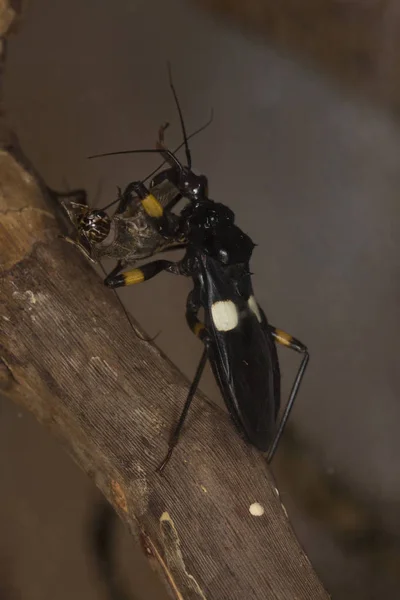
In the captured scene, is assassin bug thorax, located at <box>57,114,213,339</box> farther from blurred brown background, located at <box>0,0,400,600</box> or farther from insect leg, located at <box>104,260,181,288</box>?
blurred brown background, located at <box>0,0,400,600</box>

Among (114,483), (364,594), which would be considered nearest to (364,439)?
(364,594)

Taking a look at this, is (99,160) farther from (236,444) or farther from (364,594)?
(364,594)

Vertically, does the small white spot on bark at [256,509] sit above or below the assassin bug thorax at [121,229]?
below

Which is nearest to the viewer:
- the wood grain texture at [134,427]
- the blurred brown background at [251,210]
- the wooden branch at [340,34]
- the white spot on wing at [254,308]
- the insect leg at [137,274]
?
the wood grain texture at [134,427]

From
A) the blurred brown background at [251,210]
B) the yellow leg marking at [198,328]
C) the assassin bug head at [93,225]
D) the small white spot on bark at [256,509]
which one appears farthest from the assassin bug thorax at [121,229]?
the blurred brown background at [251,210]

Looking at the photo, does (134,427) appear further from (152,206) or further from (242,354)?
(152,206)

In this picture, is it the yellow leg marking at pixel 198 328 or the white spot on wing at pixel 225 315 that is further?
the yellow leg marking at pixel 198 328

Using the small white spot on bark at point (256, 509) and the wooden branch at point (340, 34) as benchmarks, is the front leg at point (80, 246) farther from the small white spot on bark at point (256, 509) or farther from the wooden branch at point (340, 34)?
the wooden branch at point (340, 34)
